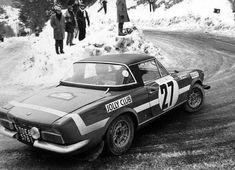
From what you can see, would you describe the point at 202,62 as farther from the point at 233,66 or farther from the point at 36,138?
the point at 36,138

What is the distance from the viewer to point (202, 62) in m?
11.4

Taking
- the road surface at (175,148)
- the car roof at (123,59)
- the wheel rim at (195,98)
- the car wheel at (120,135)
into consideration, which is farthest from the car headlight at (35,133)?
the wheel rim at (195,98)

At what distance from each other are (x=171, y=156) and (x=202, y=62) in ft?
25.8

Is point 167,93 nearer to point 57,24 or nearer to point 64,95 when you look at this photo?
point 64,95

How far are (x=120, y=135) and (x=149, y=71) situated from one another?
145cm

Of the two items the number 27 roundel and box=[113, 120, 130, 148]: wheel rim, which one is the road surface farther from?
the number 27 roundel

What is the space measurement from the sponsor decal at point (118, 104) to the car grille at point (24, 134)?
1.16m

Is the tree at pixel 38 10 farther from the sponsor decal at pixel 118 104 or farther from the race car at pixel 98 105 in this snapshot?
the sponsor decal at pixel 118 104

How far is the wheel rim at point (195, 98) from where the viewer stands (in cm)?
610

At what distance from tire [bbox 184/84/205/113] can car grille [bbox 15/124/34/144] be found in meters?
3.33

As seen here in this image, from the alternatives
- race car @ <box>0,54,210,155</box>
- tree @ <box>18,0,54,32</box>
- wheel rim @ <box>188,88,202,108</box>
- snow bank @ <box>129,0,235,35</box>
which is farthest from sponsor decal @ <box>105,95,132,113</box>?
tree @ <box>18,0,54,32</box>

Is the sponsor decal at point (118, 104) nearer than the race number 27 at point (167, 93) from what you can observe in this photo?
Yes

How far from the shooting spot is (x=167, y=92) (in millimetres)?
5219

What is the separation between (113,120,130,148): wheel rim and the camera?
171 inches
